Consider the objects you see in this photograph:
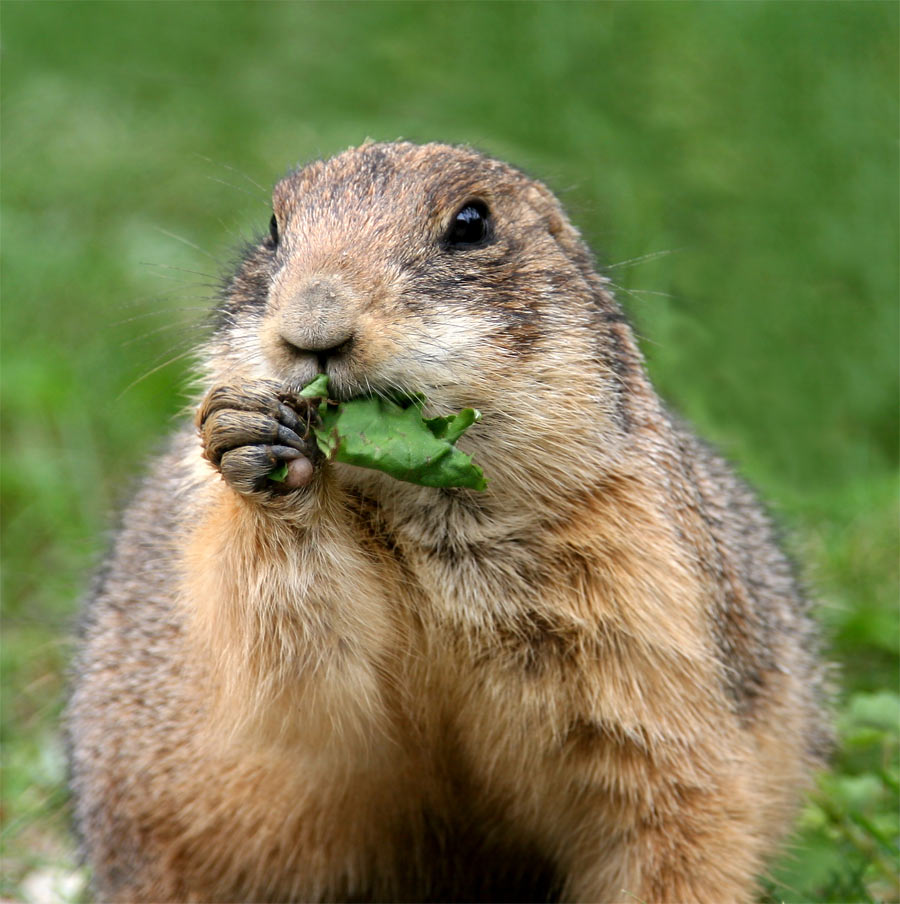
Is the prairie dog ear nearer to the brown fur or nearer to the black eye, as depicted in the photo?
the brown fur

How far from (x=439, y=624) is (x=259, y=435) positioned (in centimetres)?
99

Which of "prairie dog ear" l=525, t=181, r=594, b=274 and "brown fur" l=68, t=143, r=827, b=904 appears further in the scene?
"prairie dog ear" l=525, t=181, r=594, b=274

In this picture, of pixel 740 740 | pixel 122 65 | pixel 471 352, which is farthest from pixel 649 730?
pixel 122 65

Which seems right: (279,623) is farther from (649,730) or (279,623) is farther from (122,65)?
(122,65)

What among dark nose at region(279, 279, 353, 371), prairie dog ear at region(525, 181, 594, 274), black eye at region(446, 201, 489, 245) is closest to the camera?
dark nose at region(279, 279, 353, 371)

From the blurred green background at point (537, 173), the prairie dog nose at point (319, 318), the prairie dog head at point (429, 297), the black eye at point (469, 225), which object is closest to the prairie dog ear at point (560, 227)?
the prairie dog head at point (429, 297)

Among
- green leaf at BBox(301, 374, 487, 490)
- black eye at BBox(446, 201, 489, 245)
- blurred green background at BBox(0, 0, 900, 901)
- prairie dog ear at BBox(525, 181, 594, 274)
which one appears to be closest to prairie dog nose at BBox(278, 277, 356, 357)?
green leaf at BBox(301, 374, 487, 490)

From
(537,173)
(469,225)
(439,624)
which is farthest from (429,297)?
(537,173)

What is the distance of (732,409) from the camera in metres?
9.15

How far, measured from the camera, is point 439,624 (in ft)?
15.7

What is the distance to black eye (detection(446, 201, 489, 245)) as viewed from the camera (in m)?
4.67

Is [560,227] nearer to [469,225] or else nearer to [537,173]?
[469,225]

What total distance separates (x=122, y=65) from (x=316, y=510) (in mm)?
9108

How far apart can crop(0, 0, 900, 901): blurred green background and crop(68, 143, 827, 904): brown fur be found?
5.56ft
